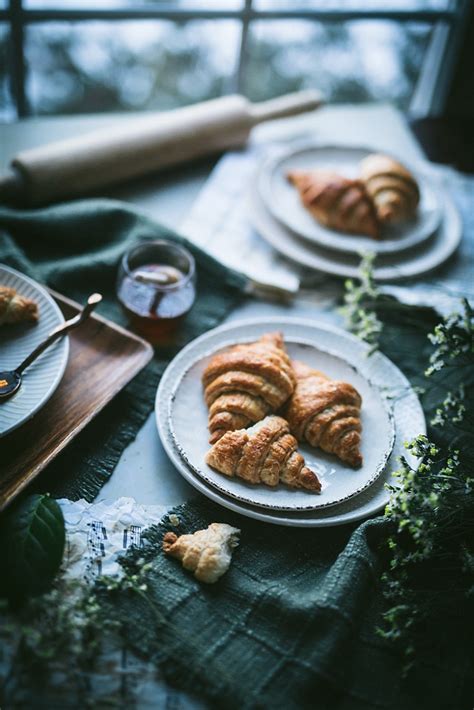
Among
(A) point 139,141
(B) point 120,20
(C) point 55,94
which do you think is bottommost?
(C) point 55,94

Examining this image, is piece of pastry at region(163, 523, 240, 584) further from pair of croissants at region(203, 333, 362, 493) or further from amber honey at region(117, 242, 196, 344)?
amber honey at region(117, 242, 196, 344)

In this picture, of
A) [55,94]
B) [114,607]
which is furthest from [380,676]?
[55,94]

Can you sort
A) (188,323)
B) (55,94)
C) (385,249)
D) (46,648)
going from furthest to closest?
(55,94), (385,249), (188,323), (46,648)

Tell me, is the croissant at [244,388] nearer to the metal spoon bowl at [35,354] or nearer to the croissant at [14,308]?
the metal spoon bowl at [35,354]

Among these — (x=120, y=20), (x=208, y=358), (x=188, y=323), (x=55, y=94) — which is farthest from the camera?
(x=55, y=94)

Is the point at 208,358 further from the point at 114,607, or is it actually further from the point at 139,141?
the point at 139,141

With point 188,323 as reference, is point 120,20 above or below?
above

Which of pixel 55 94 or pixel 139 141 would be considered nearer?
pixel 139 141
